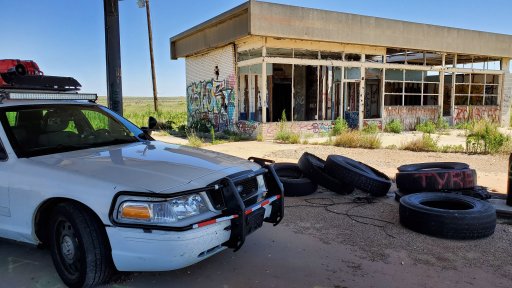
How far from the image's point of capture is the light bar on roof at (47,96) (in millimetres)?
4121

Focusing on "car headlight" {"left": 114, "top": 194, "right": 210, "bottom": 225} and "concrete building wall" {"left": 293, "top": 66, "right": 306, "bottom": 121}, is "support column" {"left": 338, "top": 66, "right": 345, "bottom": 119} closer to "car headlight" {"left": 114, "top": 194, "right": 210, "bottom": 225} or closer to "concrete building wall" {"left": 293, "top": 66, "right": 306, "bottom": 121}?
"concrete building wall" {"left": 293, "top": 66, "right": 306, "bottom": 121}

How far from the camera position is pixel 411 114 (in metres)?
20.7

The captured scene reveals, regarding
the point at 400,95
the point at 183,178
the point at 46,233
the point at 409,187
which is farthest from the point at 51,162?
the point at 400,95

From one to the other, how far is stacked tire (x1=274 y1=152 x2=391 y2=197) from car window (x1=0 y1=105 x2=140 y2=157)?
115 inches

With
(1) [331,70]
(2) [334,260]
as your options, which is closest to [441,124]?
(1) [331,70]

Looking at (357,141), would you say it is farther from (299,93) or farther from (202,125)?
(202,125)

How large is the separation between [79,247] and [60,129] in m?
A: 1.65

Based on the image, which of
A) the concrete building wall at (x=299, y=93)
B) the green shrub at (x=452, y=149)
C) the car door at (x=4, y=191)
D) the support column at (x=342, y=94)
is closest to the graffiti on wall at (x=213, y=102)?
the concrete building wall at (x=299, y=93)

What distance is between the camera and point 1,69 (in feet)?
19.8

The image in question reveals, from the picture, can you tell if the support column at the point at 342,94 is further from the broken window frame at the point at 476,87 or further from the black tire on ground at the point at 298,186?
the black tire on ground at the point at 298,186

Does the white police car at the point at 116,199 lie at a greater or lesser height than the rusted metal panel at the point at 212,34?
lesser

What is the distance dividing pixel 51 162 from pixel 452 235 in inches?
168

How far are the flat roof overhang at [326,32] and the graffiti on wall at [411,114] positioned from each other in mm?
2955

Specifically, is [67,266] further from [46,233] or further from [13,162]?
[13,162]
